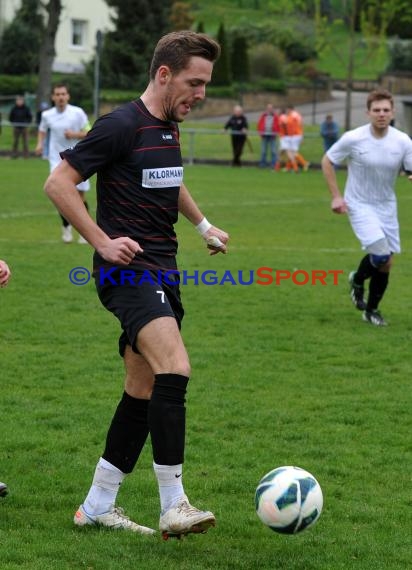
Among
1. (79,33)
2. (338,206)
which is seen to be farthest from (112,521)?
(79,33)

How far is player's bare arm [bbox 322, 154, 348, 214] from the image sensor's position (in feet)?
32.7

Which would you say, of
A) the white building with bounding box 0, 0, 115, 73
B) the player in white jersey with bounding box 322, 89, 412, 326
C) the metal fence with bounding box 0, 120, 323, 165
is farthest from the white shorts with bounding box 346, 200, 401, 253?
the white building with bounding box 0, 0, 115, 73

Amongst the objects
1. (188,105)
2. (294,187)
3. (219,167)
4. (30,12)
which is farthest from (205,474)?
(30,12)

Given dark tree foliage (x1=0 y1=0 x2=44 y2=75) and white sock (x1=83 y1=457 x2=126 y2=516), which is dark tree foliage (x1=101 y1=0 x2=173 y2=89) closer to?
dark tree foliage (x1=0 y1=0 x2=44 y2=75)

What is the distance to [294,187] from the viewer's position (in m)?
27.4

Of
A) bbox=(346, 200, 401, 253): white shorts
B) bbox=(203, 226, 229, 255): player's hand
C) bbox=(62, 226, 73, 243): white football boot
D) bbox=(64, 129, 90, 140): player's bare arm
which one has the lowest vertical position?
bbox=(62, 226, 73, 243): white football boot

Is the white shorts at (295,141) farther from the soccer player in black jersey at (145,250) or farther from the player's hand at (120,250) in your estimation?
the player's hand at (120,250)

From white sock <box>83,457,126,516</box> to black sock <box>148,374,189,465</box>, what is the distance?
425mm

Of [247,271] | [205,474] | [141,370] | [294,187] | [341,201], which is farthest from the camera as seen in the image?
[294,187]

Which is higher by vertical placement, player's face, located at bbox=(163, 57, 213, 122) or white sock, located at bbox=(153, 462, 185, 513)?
player's face, located at bbox=(163, 57, 213, 122)

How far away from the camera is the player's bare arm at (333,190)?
9.98 meters

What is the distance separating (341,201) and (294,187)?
17.4m

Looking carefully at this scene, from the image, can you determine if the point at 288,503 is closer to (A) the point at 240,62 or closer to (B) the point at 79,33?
(A) the point at 240,62

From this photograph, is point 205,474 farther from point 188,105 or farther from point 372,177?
point 372,177
